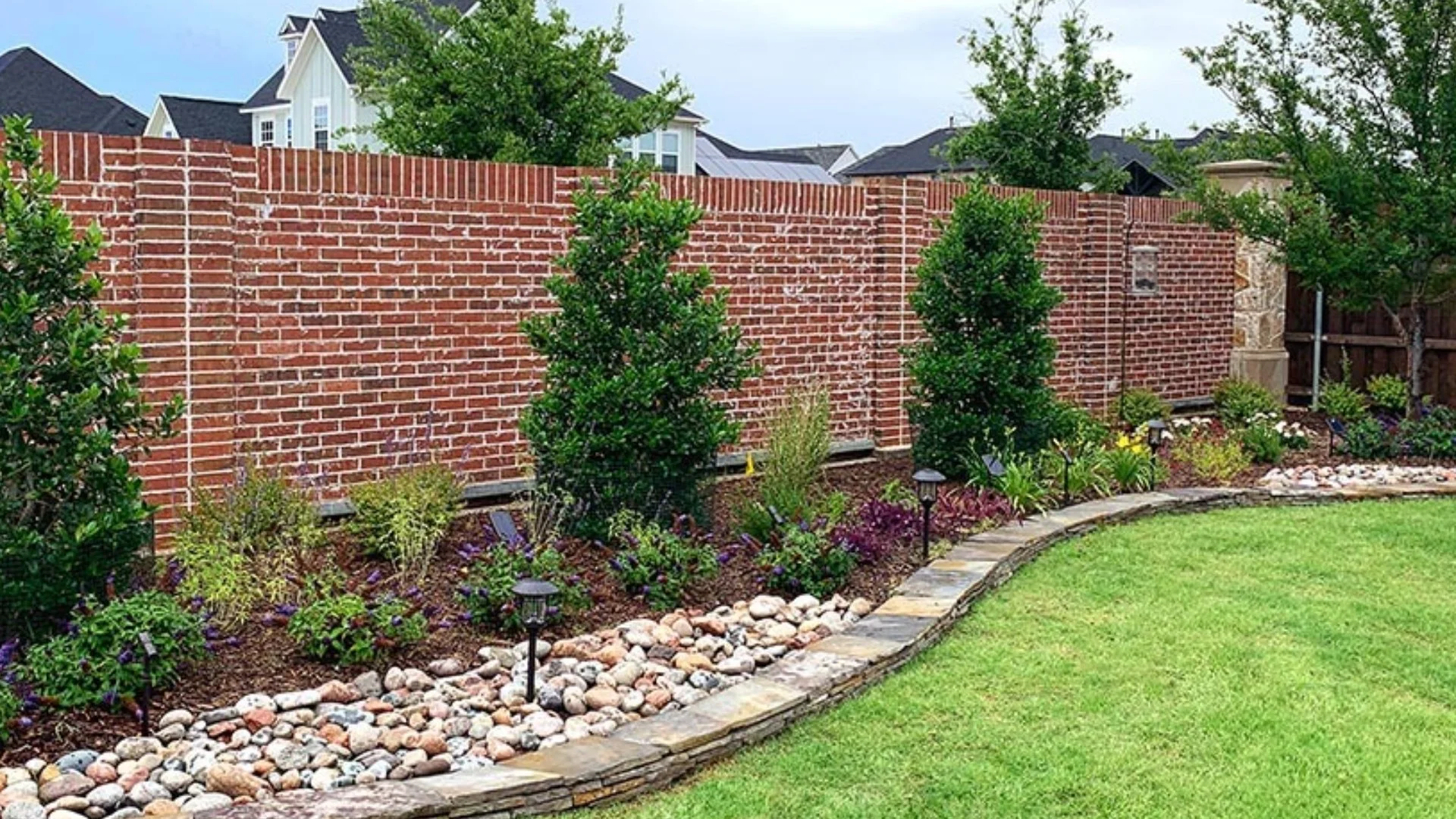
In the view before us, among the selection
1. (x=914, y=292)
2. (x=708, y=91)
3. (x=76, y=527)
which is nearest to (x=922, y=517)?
→ (x=914, y=292)

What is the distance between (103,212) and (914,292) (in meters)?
4.66

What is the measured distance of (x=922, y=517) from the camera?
22.2 ft

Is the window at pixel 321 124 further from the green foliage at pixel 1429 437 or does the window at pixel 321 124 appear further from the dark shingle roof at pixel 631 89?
the green foliage at pixel 1429 437

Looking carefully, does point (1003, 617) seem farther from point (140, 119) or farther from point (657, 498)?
point (140, 119)

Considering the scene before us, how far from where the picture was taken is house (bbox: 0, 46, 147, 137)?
2712 centimetres

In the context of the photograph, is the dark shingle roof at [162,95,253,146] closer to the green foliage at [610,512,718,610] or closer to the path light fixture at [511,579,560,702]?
the green foliage at [610,512,718,610]

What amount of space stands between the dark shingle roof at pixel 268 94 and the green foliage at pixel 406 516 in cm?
2631

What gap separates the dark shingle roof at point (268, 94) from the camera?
30.4 metres

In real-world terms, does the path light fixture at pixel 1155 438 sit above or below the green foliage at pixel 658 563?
above

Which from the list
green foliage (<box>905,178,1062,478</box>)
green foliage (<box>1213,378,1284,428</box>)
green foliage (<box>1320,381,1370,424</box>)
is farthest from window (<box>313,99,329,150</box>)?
green foliage (<box>905,178,1062,478</box>)

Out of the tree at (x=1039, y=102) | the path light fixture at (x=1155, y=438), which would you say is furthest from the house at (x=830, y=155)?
the path light fixture at (x=1155, y=438)

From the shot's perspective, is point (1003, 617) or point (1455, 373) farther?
point (1455, 373)

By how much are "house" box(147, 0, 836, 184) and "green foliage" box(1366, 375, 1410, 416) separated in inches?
576

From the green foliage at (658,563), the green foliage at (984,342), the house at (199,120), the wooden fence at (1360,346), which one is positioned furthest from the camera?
the house at (199,120)
